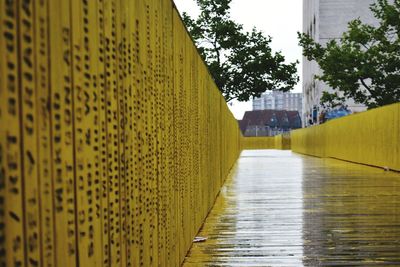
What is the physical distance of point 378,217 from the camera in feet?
21.0

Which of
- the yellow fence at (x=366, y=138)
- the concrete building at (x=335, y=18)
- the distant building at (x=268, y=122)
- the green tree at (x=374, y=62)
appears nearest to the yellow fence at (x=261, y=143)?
the distant building at (x=268, y=122)

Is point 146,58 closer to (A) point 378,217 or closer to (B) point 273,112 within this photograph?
(A) point 378,217

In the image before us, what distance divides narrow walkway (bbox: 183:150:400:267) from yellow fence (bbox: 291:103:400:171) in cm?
601

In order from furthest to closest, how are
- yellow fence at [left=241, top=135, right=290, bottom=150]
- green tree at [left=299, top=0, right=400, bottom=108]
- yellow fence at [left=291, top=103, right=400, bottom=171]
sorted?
1. yellow fence at [left=241, top=135, right=290, bottom=150]
2. green tree at [left=299, top=0, right=400, bottom=108]
3. yellow fence at [left=291, top=103, right=400, bottom=171]

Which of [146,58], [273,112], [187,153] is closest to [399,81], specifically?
[187,153]

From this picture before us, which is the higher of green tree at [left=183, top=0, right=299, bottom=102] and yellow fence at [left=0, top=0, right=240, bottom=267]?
green tree at [left=183, top=0, right=299, bottom=102]

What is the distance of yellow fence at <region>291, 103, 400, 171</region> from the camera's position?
50.1ft

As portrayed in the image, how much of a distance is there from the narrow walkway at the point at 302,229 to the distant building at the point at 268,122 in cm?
6402

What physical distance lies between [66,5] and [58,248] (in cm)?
77

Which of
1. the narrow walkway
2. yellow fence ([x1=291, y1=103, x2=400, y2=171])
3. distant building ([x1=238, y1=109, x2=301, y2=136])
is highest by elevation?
distant building ([x1=238, y1=109, x2=301, y2=136])

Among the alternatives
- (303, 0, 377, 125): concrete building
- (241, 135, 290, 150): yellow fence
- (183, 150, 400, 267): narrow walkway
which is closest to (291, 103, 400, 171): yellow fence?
(183, 150, 400, 267): narrow walkway

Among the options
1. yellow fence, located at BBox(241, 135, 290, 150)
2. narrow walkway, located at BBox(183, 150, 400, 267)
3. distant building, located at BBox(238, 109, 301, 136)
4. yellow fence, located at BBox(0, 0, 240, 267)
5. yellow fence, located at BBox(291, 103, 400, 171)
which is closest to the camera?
yellow fence, located at BBox(0, 0, 240, 267)

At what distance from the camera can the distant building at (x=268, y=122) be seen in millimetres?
76688

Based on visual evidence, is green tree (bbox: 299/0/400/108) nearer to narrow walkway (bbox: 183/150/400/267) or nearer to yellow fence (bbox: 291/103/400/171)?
yellow fence (bbox: 291/103/400/171)
